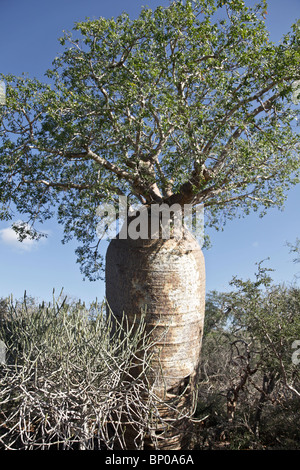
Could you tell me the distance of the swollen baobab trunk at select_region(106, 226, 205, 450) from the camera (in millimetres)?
4805

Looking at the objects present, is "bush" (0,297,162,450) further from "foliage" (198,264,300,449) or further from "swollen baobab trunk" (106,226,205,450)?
"foliage" (198,264,300,449)

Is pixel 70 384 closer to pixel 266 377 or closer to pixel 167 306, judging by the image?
pixel 167 306

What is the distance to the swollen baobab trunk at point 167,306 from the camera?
4.80 metres

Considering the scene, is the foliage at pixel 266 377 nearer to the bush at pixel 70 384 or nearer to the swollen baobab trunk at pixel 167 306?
the swollen baobab trunk at pixel 167 306

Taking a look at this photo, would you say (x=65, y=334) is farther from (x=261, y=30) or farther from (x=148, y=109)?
(x=261, y=30)

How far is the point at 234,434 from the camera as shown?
5.37 metres

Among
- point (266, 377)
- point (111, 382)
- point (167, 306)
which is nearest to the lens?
point (111, 382)

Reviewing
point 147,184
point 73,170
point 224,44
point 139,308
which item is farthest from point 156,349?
point 224,44

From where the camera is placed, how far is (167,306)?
484 cm
